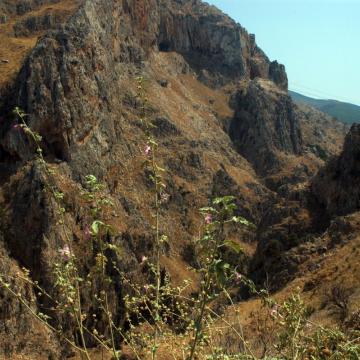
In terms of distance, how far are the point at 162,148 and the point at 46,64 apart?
3120cm

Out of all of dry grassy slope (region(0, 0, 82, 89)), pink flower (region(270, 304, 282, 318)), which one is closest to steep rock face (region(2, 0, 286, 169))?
dry grassy slope (region(0, 0, 82, 89))

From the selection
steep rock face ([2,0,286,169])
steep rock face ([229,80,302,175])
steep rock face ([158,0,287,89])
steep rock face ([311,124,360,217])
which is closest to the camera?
steep rock face ([311,124,360,217])

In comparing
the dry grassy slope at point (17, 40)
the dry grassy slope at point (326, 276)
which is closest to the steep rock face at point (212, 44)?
the dry grassy slope at point (17, 40)

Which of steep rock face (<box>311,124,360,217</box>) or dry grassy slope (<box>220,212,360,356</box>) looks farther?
steep rock face (<box>311,124,360,217</box>)

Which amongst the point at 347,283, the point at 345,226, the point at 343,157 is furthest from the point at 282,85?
the point at 347,283

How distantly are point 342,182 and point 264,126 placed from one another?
74.5 metres

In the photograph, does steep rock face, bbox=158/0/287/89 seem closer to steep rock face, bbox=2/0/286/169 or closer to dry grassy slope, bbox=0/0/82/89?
steep rock face, bbox=2/0/286/169

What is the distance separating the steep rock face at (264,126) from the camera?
11894 cm

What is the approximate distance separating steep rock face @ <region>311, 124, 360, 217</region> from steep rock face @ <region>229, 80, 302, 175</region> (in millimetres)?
63164

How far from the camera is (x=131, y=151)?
72.5 m

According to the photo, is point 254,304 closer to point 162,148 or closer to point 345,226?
point 345,226

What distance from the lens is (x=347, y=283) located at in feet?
98.3

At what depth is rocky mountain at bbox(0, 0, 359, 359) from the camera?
148 feet

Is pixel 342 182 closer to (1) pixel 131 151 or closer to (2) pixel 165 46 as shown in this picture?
(1) pixel 131 151
